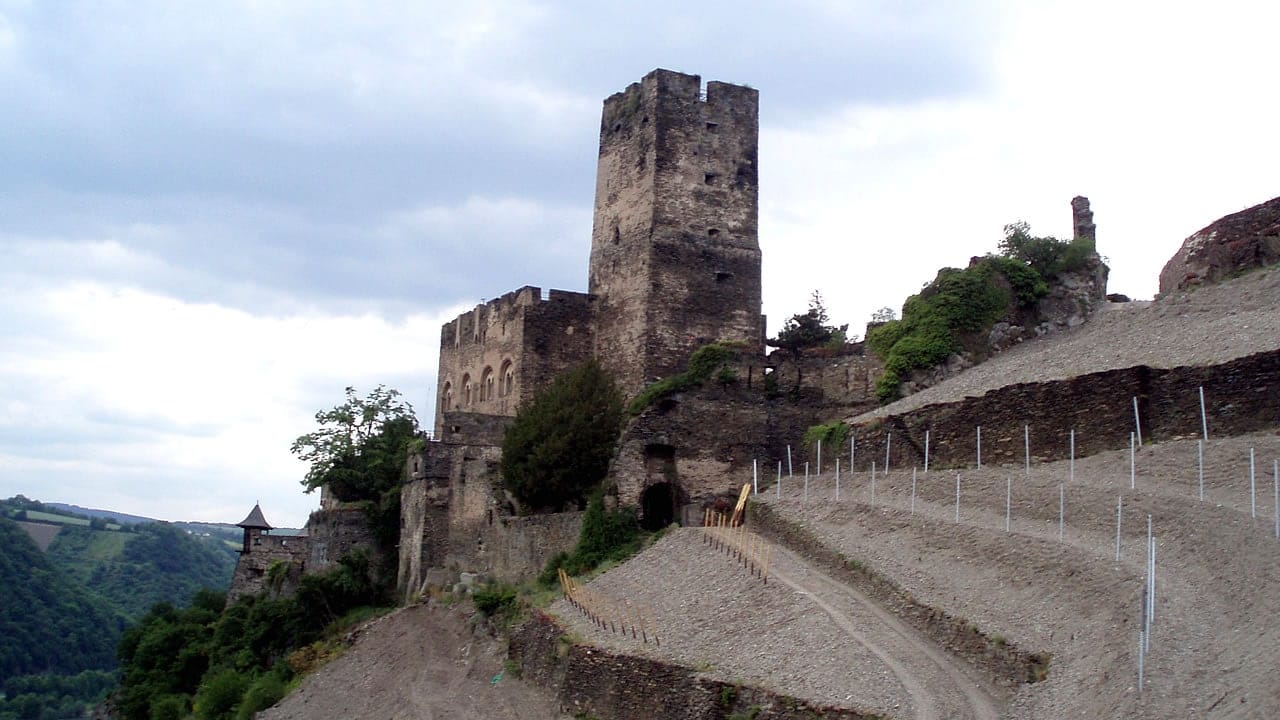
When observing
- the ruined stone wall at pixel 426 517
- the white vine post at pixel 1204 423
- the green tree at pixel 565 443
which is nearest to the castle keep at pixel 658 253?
the ruined stone wall at pixel 426 517

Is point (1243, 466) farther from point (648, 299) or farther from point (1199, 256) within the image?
point (648, 299)

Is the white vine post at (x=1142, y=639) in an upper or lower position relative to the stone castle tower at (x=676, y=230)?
lower

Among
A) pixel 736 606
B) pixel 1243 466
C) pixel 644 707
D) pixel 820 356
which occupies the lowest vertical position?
pixel 644 707

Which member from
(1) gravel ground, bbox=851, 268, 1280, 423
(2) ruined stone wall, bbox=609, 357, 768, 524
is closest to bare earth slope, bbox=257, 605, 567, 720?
(2) ruined stone wall, bbox=609, 357, 768, 524

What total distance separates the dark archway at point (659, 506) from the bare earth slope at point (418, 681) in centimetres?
483

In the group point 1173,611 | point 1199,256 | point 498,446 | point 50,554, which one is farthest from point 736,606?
point 50,554

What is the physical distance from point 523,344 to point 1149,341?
19.7 meters

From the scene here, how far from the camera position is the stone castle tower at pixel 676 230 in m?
38.0

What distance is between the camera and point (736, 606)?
72.3ft

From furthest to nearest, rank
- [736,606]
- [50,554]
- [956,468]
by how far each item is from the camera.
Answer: [50,554] → [956,468] → [736,606]

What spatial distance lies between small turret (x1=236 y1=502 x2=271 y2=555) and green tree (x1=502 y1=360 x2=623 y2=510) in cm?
1446

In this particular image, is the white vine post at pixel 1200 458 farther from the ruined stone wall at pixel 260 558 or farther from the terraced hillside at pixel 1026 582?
the ruined stone wall at pixel 260 558

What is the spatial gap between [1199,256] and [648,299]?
1504 centimetres

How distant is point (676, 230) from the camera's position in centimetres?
3859
